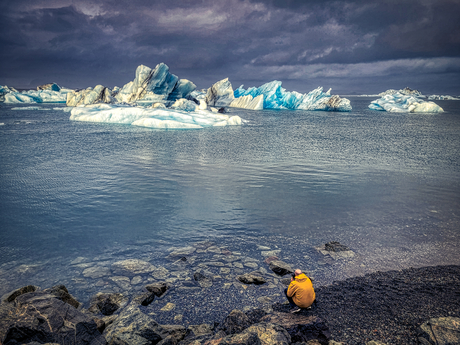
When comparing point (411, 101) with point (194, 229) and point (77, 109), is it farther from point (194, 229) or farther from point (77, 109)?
point (194, 229)

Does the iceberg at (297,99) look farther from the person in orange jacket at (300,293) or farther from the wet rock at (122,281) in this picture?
the wet rock at (122,281)

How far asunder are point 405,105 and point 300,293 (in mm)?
66618

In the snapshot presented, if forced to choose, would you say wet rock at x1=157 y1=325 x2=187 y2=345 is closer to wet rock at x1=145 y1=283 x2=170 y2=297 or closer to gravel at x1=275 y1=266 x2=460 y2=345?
wet rock at x1=145 y1=283 x2=170 y2=297

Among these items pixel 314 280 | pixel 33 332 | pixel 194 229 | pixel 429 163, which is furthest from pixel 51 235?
pixel 429 163

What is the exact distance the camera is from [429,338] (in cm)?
367

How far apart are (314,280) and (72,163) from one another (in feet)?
44.2

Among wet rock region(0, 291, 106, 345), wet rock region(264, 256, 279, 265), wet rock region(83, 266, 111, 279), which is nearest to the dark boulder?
wet rock region(264, 256, 279, 265)

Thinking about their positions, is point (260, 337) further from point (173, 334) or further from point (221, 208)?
point (221, 208)

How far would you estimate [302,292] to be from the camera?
14.5 feet

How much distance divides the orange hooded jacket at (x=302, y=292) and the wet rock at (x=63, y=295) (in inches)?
141

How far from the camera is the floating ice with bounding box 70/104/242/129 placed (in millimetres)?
28953

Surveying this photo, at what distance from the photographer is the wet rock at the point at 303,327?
392 centimetres

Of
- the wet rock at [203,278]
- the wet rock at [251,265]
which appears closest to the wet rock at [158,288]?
the wet rock at [203,278]

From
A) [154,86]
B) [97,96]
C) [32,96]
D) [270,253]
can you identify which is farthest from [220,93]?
[270,253]
